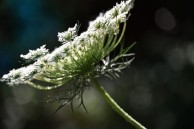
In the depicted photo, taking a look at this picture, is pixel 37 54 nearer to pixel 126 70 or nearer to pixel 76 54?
pixel 76 54

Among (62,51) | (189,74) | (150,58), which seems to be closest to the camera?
(62,51)

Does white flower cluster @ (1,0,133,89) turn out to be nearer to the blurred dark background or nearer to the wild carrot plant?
the wild carrot plant

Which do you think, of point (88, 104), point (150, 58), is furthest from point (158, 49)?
point (88, 104)

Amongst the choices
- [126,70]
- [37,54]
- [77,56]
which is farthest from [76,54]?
[126,70]

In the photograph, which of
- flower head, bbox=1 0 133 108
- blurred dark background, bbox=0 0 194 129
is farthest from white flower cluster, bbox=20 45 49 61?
Result: blurred dark background, bbox=0 0 194 129

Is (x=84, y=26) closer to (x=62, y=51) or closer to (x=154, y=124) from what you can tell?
(x=154, y=124)

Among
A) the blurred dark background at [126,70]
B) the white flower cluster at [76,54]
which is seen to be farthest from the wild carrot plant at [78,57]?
the blurred dark background at [126,70]
